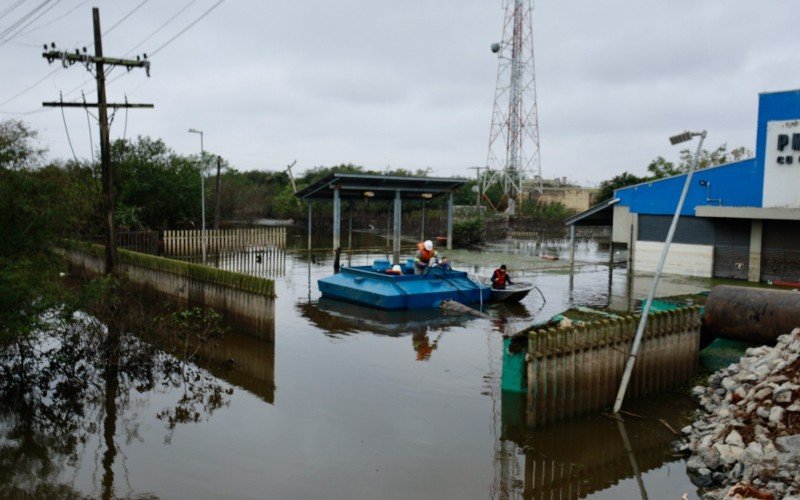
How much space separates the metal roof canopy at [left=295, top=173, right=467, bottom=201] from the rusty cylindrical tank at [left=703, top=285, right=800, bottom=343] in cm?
2199

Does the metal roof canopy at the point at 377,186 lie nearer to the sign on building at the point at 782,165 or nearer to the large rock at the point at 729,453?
the sign on building at the point at 782,165

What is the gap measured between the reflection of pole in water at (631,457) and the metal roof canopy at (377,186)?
2403 centimetres

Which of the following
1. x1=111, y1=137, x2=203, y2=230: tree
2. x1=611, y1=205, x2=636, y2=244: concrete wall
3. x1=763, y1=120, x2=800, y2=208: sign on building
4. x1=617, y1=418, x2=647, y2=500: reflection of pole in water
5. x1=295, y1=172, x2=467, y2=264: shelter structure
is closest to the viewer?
x1=617, y1=418, x2=647, y2=500: reflection of pole in water

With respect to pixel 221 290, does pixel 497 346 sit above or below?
below

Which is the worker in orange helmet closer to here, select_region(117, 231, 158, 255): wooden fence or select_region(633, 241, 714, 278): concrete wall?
select_region(633, 241, 714, 278): concrete wall

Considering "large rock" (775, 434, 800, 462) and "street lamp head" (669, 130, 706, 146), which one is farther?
"street lamp head" (669, 130, 706, 146)

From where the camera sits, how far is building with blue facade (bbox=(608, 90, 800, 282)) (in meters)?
26.6

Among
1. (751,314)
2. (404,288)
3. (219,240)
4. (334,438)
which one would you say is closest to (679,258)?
(404,288)

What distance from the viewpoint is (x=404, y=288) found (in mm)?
21844

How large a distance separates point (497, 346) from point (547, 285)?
11.9 meters

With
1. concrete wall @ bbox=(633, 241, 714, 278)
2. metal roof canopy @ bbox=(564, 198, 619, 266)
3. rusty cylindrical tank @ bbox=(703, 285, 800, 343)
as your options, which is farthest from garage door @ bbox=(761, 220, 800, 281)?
rusty cylindrical tank @ bbox=(703, 285, 800, 343)

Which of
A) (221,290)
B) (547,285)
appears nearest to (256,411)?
(221,290)

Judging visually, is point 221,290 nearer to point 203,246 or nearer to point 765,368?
point 765,368

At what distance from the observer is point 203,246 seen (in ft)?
108
